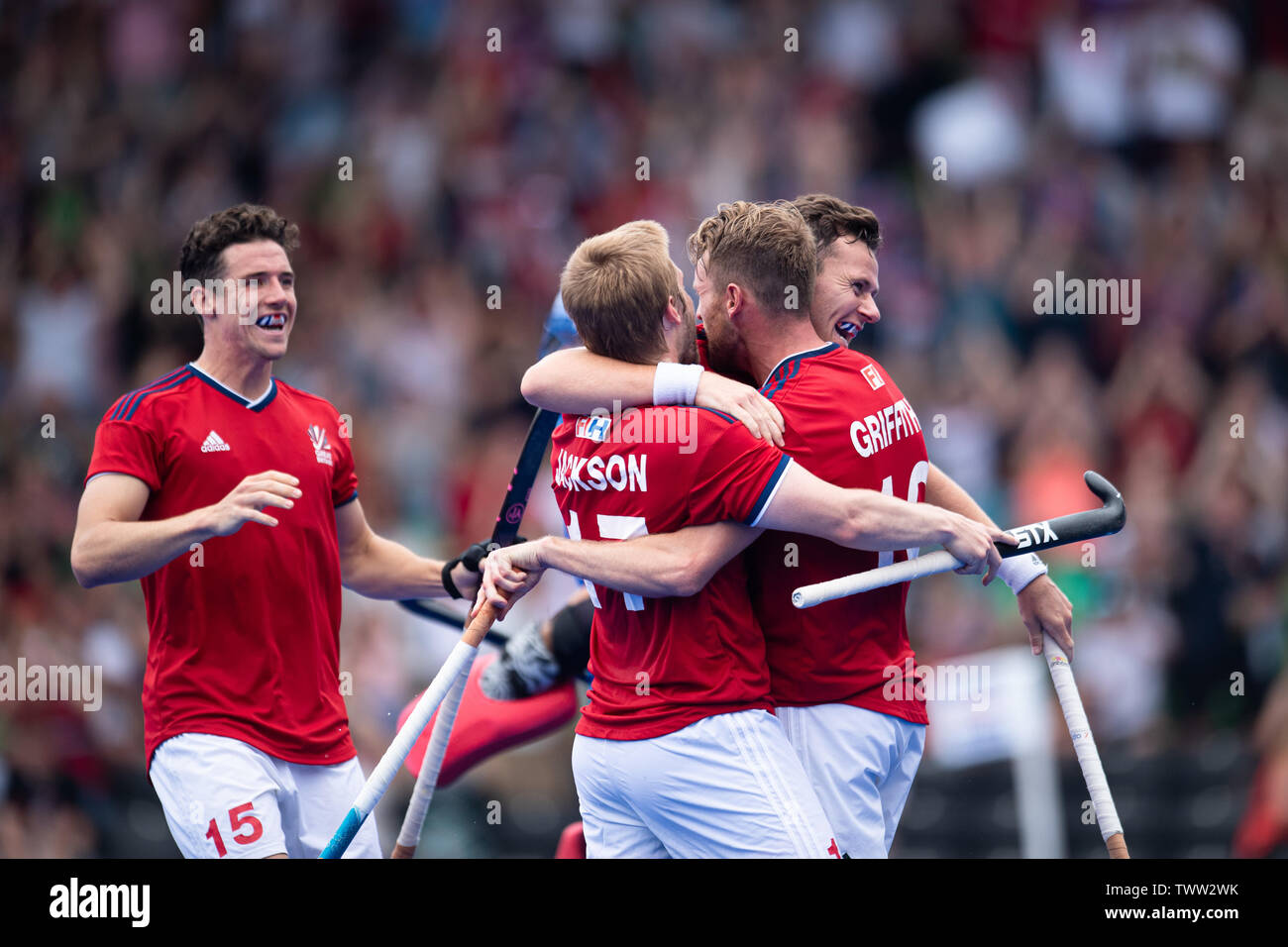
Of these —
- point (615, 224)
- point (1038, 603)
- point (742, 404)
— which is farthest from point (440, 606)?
point (615, 224)

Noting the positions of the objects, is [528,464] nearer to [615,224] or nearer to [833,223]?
[833,223]

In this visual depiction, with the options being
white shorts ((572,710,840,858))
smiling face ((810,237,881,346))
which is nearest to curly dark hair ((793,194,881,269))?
smiling face ((810,237,881,346))

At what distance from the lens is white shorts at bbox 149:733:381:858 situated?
177 inches

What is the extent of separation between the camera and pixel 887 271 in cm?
1107

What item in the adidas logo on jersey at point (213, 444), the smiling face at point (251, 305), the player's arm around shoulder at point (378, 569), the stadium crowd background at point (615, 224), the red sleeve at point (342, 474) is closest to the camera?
the adidas logo on jersey at point (213, 444)

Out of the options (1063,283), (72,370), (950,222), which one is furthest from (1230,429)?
(72,370)

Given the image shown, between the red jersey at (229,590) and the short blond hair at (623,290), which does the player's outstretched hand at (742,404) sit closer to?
the short blond hair at (623,290)

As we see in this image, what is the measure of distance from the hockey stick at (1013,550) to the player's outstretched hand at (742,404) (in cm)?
44

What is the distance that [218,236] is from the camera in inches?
199

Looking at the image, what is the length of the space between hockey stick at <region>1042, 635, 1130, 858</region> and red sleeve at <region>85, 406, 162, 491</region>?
116 inches

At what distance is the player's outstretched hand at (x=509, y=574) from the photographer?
4352 millimetres

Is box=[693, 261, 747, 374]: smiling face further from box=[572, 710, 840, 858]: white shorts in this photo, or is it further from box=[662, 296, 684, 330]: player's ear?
box=[572, 710, 840, 858]: white shorts

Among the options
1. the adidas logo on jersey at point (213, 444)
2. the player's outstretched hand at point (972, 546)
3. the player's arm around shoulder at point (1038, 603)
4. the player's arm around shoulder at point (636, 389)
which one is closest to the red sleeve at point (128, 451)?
the adidas logo on jersey at point (213, 444)

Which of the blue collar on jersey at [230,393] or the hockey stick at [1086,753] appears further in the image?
the blue collar on jersey at [230,393]
